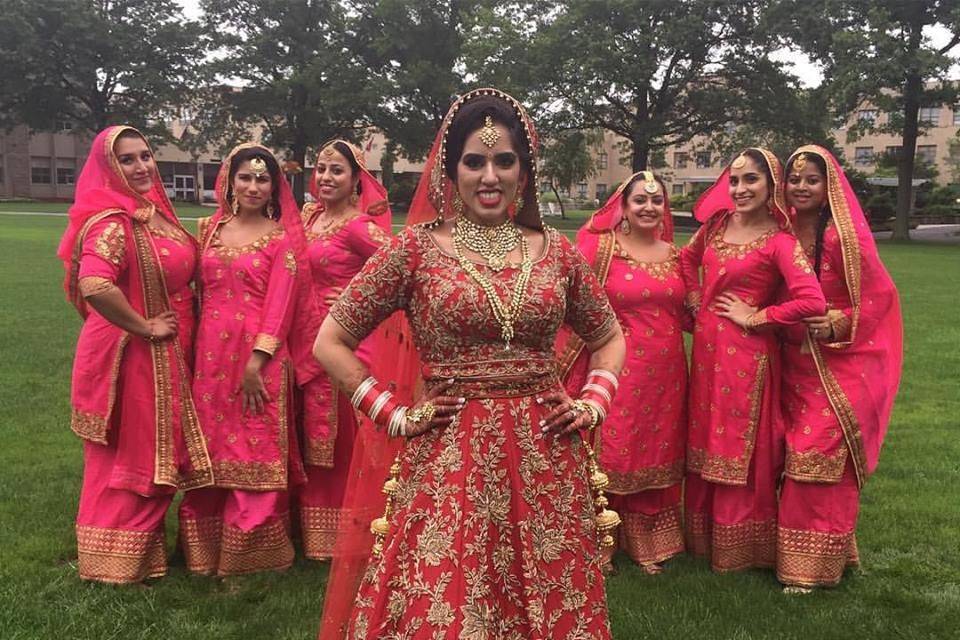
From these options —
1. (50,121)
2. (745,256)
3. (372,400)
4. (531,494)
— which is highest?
(50,121)

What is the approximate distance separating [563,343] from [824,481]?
1432mm

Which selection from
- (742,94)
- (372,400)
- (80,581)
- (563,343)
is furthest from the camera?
(742,94)

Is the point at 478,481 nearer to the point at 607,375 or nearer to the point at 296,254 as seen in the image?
the point at 607,375

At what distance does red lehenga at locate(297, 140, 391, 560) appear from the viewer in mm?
4117

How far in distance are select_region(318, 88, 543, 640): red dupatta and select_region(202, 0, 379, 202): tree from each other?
112ft

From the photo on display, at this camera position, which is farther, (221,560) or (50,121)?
(50,121)

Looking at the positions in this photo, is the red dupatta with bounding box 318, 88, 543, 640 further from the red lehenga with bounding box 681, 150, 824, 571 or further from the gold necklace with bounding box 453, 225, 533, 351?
the red lehenga with bounding box 681, 150, 824, 571

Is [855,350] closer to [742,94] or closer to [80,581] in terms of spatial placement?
[80,581]

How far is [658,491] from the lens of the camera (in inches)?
168

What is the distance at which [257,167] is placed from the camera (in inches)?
155

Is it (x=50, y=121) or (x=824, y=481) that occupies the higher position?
(x=50, y=121)

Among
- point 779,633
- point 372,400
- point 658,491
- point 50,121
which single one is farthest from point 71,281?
point 50,121

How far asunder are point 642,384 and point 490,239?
1.97 m

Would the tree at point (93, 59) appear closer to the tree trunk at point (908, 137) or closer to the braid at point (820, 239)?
the tree trunk at point (908, 137)
